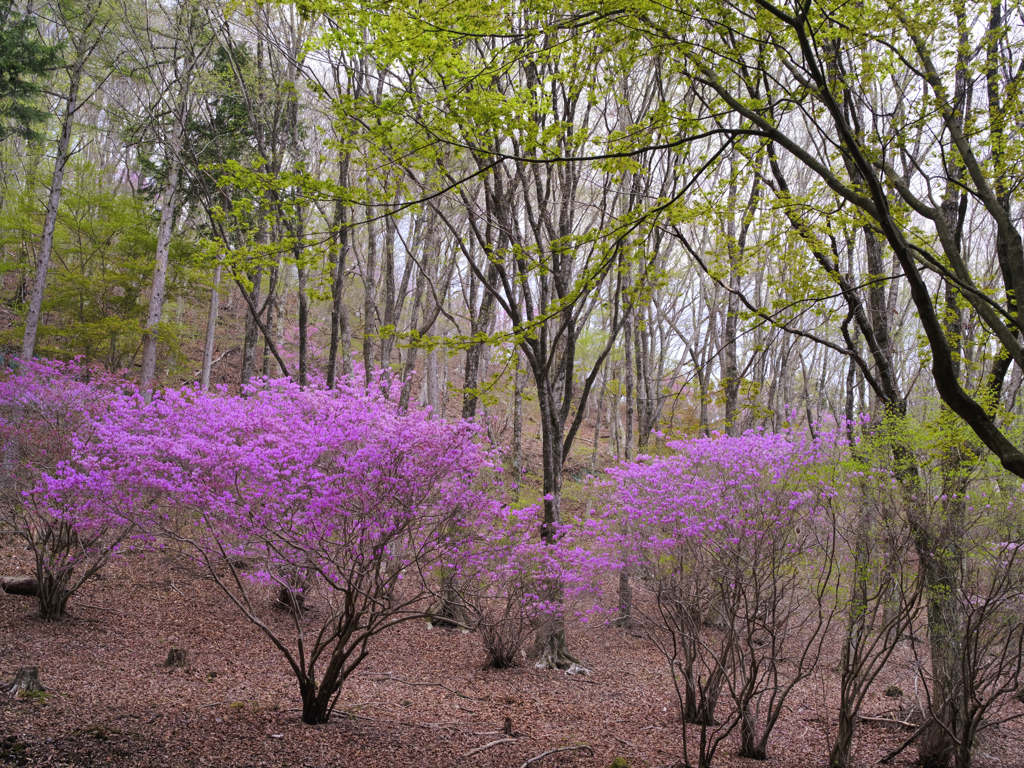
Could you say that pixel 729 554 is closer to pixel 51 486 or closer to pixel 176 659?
pixel 176 659

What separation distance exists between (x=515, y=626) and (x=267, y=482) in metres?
3.67

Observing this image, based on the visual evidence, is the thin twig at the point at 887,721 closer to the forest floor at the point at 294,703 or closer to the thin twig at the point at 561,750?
the forest floor at the point at 294,703

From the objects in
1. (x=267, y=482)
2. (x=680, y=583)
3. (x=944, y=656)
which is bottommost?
(x=944, y=656)

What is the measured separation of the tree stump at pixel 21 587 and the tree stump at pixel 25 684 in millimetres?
3710

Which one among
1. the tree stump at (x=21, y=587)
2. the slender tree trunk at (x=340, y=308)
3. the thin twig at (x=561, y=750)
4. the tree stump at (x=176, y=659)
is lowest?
the thin twig at (x=561, y=750)

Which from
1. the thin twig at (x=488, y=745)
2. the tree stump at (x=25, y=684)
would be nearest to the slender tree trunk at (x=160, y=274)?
the tree stump at (x=25, y=684)

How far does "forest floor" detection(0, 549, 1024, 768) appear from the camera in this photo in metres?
4.32

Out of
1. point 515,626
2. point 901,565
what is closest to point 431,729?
point 515,626

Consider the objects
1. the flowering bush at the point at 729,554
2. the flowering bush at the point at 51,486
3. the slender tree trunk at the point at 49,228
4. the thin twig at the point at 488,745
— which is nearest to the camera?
the thin twig at the point at 488,745

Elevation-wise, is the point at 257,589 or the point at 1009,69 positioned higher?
the point at 1009,69

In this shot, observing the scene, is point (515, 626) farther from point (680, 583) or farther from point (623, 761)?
point (623, 761)

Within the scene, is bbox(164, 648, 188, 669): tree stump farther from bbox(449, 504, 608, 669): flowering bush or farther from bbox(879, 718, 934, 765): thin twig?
bbox(879, 718, 934, 765): thin twig

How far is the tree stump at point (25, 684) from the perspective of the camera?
15.5 ft

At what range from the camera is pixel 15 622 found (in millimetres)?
7082
